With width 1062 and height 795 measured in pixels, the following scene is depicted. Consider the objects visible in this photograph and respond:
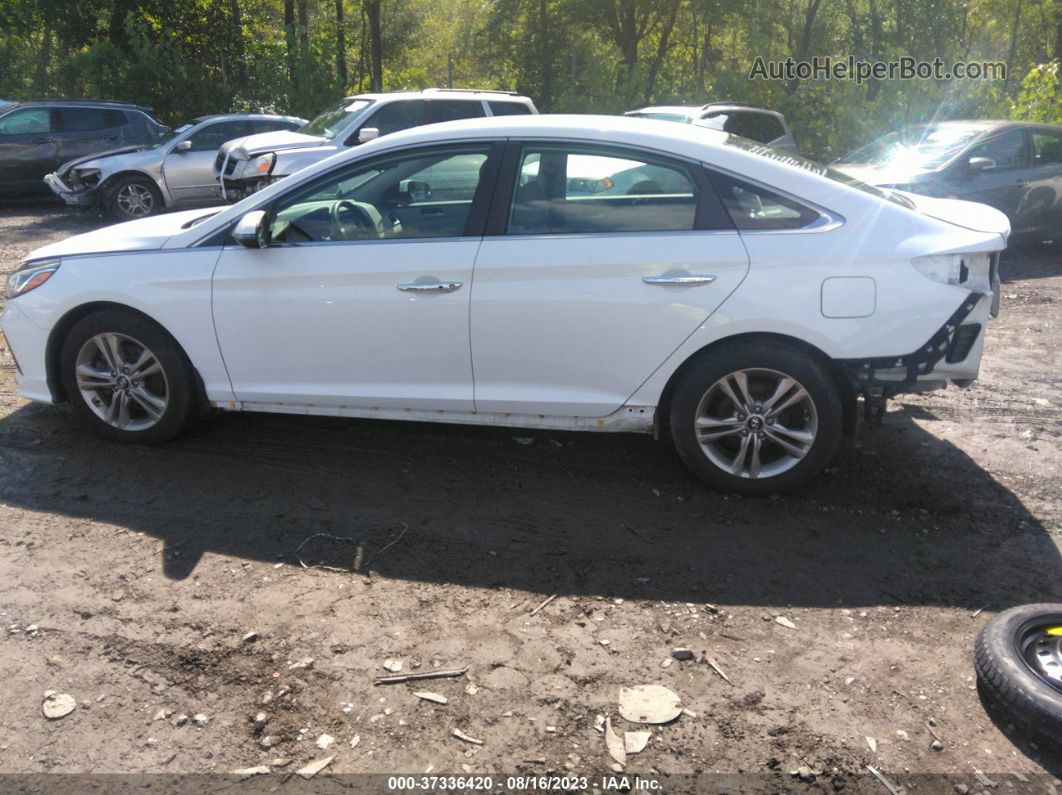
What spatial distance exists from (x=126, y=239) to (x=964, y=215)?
431cm

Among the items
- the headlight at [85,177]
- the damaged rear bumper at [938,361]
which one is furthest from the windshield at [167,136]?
the damaged rear bumper at [938,361]

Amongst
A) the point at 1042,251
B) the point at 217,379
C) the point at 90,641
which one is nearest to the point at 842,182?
the point at 217,379

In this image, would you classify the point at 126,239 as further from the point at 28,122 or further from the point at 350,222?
the point at 28,122

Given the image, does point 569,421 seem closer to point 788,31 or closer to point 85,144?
point 85,144

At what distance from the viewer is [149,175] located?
14352mm

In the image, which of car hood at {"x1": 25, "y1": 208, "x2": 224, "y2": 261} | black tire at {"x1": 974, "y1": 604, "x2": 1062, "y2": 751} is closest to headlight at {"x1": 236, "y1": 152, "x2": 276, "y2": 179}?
car hood at {"x1": 25, "y1": 208, "x2": 224, "y2": 261}

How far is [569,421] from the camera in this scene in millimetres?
4754

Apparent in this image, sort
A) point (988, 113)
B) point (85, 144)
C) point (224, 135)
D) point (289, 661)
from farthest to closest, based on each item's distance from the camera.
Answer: point (988, 113), point (85, 144), point (224, 135), point (289, 661)

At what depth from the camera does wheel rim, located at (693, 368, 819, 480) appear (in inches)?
178

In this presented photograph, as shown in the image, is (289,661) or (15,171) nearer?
(289,661)

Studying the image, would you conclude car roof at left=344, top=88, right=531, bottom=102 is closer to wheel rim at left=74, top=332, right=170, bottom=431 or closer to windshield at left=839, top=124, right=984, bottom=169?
windshield at left=839, top=124, right=984, bottom=169

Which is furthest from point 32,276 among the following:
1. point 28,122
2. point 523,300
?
point 28,122

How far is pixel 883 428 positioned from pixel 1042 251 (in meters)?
7.72

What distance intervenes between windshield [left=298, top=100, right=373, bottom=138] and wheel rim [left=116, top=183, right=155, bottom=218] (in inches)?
118
